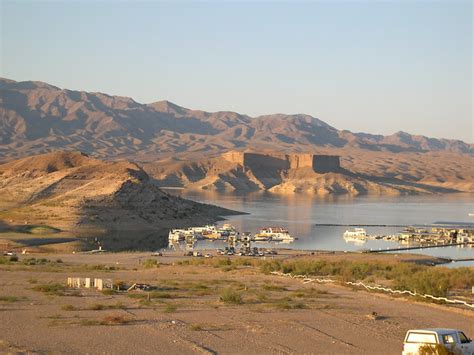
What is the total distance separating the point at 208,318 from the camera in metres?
19.3

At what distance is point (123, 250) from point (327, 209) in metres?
59.9

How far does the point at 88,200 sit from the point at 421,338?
214 ft

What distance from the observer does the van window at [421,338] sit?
13.5 m

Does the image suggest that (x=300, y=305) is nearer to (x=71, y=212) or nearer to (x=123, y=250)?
(x=123, y=250)

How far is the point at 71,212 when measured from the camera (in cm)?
7362

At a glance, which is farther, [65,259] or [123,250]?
[123,250]

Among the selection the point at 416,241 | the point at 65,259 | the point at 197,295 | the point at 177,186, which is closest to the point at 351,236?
the point at 416,241

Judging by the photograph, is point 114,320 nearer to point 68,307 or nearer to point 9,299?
point 68,307

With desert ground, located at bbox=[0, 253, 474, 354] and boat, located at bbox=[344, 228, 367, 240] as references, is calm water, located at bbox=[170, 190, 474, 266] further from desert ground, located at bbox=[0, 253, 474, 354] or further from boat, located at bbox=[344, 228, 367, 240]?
desert ground, located at bbox=[0, 253, 474, 354]

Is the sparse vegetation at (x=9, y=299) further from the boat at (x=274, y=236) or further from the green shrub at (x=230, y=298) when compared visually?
the boat at (x=274, y=236)

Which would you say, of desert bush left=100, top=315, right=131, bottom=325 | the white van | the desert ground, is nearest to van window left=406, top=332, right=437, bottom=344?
the white van

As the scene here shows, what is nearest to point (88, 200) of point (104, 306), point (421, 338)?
point (104, 306)

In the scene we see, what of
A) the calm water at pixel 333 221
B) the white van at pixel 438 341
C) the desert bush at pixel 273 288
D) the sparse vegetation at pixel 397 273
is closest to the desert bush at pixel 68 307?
the desert bush at pixel 273 288

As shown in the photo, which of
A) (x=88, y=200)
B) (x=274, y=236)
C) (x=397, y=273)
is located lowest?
(x=274, y=236)
